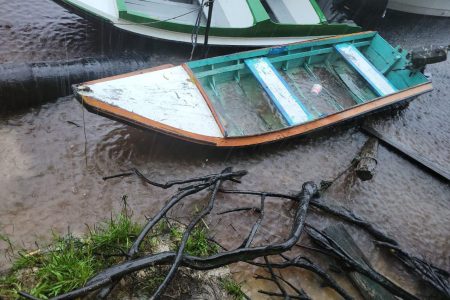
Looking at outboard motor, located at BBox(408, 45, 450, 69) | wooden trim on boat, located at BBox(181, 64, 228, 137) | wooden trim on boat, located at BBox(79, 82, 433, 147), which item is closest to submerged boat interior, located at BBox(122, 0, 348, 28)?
wooden trim on boat, located at BBox(181, 64, 228, 137)

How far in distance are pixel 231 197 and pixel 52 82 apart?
3.29m

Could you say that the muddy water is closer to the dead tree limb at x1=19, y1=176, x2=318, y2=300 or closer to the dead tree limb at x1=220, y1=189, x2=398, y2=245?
the dead tree limb at x1=220, y1=189, x2=398, y2=245

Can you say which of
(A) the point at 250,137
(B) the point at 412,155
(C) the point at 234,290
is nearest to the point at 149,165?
(A) the point at 250,137

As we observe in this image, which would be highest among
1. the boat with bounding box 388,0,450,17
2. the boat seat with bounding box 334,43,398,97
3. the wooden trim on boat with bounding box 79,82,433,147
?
the boat with bounding box 388,0,450,17

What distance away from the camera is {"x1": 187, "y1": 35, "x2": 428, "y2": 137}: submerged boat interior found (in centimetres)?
568

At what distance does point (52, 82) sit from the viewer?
5371 mm

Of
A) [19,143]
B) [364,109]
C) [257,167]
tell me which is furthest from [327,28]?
[19,143]

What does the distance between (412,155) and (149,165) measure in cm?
464

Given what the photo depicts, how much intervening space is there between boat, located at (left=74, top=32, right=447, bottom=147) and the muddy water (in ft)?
1.95

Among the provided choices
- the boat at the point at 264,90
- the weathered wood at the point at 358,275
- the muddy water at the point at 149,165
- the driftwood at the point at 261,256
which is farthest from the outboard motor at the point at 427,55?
the weathered wood at the point at 358,275

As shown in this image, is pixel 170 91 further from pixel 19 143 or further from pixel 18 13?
pixel 18 13

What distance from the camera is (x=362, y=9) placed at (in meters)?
A: 8.61

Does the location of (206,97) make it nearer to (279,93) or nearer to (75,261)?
(279,93)

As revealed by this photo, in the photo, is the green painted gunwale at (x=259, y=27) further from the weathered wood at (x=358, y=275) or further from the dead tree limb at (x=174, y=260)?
the weathered wood at (x=358, y=275)
